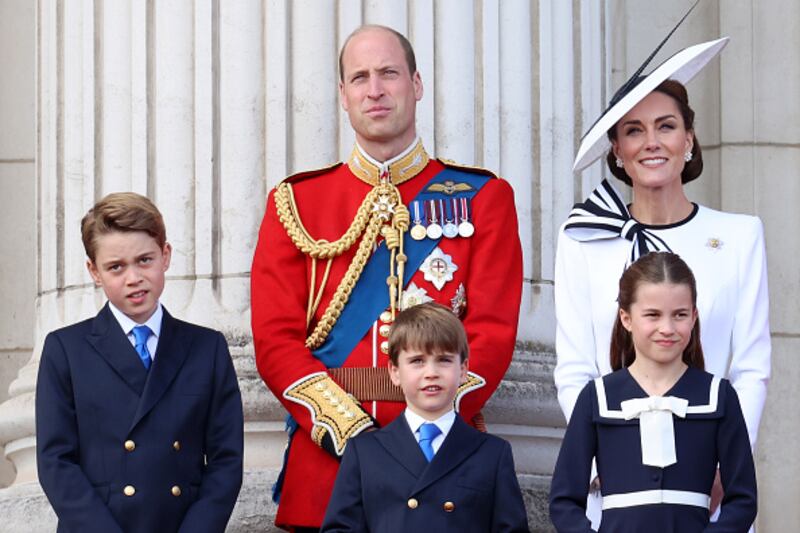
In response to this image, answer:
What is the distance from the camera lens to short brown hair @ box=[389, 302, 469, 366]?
A: 236 inches

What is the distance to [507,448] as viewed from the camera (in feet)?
20.0

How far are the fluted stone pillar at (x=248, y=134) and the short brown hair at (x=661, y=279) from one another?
144 centimetres

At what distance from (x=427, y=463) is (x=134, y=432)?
797 millimetres

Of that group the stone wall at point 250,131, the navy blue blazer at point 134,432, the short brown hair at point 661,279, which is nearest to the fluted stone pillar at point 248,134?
the stone wall at point 250,131

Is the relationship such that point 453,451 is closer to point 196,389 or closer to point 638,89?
point 196,389

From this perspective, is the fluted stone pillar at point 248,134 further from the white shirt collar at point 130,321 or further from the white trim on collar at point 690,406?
the white trim on collar at point 690,406

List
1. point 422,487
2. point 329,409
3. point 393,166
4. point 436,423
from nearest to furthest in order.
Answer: point 422,487, point 436,423, point 329,409, point 393,166

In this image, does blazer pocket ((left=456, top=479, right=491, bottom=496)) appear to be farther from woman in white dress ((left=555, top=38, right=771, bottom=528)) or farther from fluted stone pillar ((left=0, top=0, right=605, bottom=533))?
fluted stone pillar ((left=0, top=0, right=605, bottom=533))

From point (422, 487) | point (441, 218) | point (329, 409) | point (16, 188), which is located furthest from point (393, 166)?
point (16, 188)

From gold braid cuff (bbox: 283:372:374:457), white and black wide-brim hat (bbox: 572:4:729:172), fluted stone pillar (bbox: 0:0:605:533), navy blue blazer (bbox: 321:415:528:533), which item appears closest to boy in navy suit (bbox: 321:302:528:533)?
navy blue blazer (bbox: 321:415:528:533)

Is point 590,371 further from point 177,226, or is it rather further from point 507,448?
point 177,226

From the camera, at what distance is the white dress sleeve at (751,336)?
20.0 feet

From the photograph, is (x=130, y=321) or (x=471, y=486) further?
(x=130, y=321)

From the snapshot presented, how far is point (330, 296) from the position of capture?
6598 millimetres
